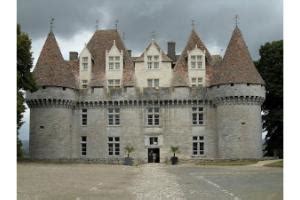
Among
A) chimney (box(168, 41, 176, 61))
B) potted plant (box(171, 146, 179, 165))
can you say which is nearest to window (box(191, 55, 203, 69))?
chimney (box(168, 41, 176, 61))

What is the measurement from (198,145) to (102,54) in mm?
10727

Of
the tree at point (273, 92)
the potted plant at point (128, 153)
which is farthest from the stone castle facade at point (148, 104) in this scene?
the tree at point (273, 92)

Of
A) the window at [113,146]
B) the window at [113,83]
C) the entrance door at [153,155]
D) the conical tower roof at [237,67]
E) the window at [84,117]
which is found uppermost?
the conical tower roof at [237,67]

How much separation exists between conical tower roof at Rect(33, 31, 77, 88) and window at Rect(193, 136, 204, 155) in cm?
1021

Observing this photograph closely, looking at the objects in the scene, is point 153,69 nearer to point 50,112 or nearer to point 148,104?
point 148,104

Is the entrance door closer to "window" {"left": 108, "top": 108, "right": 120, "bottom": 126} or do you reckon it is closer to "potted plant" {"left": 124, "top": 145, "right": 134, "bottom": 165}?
"potted plant" {"left": 124, "top": 145, "right": 134, "bottom": 165}

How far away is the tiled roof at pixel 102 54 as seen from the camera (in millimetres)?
39406

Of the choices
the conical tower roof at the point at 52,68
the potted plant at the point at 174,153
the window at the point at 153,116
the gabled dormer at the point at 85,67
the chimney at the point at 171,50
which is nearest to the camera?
the potted plant at the point at 174,153

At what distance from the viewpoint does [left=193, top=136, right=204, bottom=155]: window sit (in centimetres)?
3778

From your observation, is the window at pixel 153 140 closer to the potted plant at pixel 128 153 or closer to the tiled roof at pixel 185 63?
the potted plant at pixel 128 153

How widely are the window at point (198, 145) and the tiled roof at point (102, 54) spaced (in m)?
6.51
